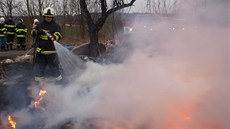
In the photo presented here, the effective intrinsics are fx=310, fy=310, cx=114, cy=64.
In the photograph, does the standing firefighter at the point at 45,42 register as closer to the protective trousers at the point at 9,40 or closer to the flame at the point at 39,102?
the flame at the point at 39,102

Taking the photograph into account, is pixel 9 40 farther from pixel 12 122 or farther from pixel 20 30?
pixel 12 122

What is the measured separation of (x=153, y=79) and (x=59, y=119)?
159 cm

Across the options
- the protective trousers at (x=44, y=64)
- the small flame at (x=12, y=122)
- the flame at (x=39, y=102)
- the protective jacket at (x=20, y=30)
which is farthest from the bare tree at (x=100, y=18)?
the small flame at (x=12, y=122)

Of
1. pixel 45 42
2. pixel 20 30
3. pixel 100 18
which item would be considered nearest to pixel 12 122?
pixel 45 42

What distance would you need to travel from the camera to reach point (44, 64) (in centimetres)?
725

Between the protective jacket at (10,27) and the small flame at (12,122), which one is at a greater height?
the protective jacket at (10,27)

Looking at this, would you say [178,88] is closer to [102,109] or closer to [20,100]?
[102,109]

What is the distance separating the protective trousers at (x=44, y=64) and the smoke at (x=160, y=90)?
5.11ft

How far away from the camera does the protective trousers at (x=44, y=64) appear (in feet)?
23.3

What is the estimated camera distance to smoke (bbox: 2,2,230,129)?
4223 mm

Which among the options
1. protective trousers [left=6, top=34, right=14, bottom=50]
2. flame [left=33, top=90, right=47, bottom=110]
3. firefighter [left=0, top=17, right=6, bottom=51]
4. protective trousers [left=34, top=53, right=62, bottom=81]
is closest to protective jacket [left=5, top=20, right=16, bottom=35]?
protective trousers [left=6, top=34, right=14, bottom=50]

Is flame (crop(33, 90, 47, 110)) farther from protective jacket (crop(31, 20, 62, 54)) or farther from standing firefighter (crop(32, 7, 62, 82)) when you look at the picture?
protective jacket (crop(31, 20, 62, 54))

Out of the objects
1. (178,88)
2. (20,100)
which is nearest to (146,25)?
(178,88)

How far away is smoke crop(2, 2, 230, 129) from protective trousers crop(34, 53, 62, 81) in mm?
1559
